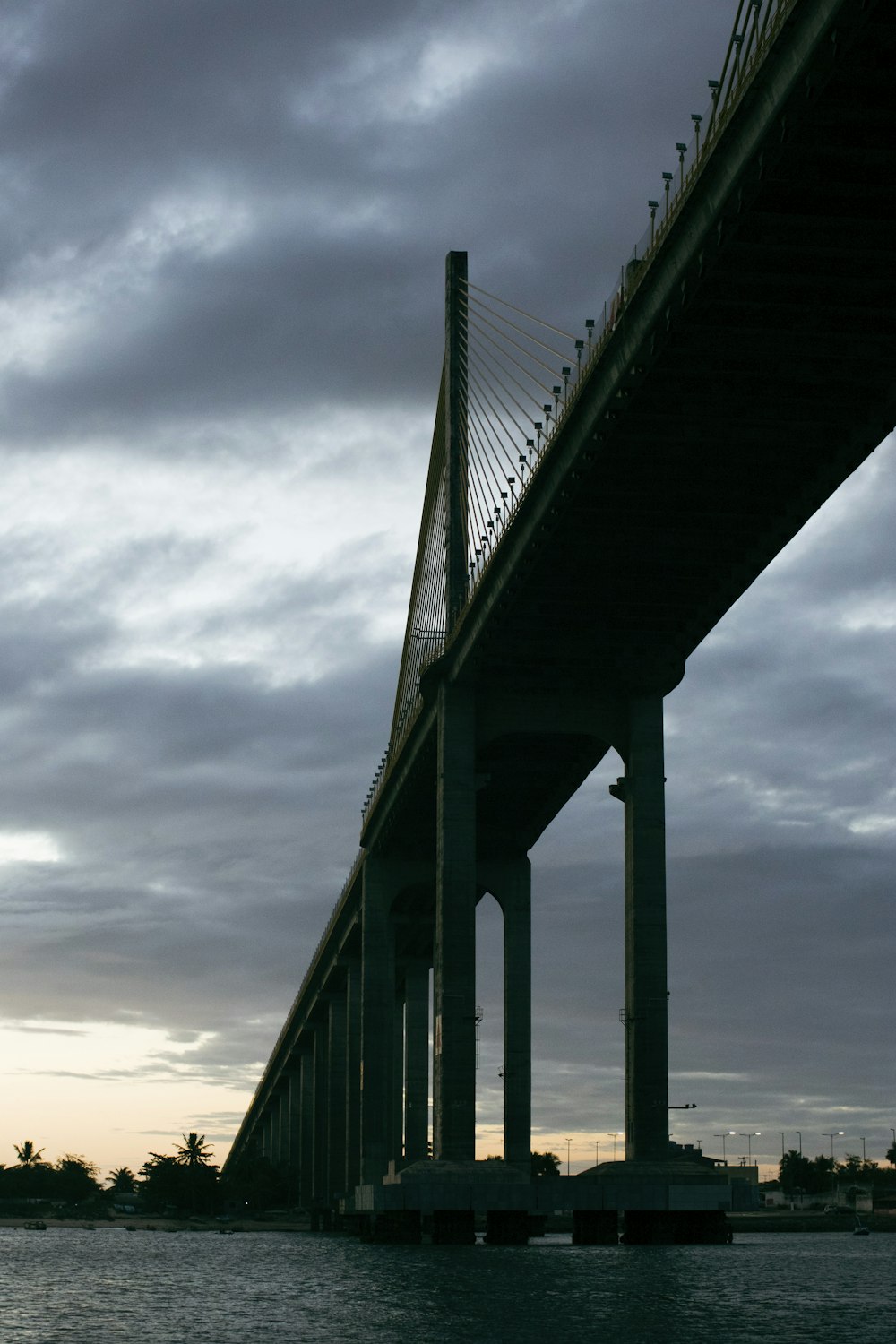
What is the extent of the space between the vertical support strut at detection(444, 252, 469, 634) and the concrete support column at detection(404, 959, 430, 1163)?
54463 millimetres

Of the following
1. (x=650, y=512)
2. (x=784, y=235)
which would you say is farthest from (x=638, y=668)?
(x=784, y=235)

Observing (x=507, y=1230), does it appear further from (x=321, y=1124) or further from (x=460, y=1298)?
(x=321, y=1124)

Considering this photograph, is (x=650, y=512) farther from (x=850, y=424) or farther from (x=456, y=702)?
(x=456, y=702)

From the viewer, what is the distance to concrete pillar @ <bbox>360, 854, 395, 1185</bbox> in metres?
100

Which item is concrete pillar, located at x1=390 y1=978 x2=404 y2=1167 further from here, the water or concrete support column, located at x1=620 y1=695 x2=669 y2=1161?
concrete support column, located at x1=620 y1=695 x2=669 y2=1161

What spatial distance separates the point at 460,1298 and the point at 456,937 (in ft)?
80.5

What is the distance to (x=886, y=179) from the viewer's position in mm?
38844

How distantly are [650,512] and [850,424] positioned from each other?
821 cm

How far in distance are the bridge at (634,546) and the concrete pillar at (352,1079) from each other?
13.7m

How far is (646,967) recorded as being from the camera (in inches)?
2677

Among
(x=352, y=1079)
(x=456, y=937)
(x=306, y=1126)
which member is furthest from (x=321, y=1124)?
(x=456, y=937)

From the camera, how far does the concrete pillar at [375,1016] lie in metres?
100

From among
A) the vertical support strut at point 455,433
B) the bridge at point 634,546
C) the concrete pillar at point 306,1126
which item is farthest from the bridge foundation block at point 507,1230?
the concrete pillar at point 306,1126

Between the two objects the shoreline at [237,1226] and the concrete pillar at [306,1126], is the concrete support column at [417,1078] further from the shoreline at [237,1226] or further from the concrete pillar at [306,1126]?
the concrete pillar at [306,1126]
